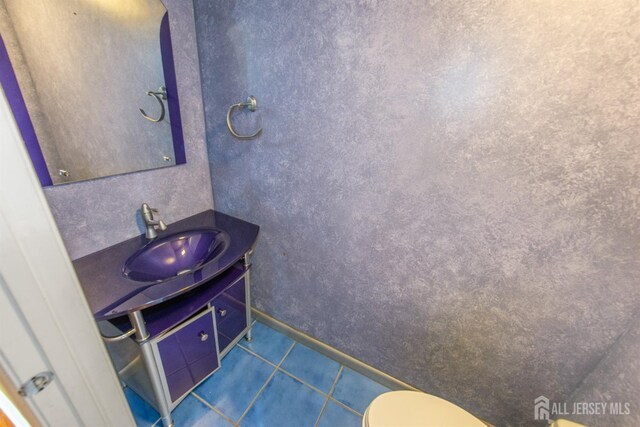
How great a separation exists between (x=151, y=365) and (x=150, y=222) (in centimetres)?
60

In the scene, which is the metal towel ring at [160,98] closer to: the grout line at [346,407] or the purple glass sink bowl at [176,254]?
the purple glass sink bowl at [176,254]

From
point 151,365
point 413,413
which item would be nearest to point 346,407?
point 413,413

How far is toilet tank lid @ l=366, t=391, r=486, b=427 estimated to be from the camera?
819 millimetres

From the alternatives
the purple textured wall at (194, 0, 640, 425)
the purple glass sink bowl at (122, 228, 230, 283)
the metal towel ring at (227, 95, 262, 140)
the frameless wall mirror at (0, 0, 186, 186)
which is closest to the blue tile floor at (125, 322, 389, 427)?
the purple textured wall at (194, 0, 640, 425)

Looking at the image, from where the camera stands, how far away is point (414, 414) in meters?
0.84

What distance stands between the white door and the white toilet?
2.68ft

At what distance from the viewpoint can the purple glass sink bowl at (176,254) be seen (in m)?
1.01

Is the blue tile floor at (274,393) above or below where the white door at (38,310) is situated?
below

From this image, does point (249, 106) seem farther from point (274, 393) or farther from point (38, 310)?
point (274, 393)

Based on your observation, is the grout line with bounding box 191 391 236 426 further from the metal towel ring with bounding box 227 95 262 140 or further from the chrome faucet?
the metal towel ring with bounding box 227 95 262 140

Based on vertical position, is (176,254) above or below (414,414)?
above

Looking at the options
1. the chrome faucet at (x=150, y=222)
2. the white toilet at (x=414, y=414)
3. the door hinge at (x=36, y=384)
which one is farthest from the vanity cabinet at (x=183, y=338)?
the white toilet at (x=414, y=414)

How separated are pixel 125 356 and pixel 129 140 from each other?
109 cm

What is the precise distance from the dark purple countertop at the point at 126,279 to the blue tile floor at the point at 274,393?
812mm
